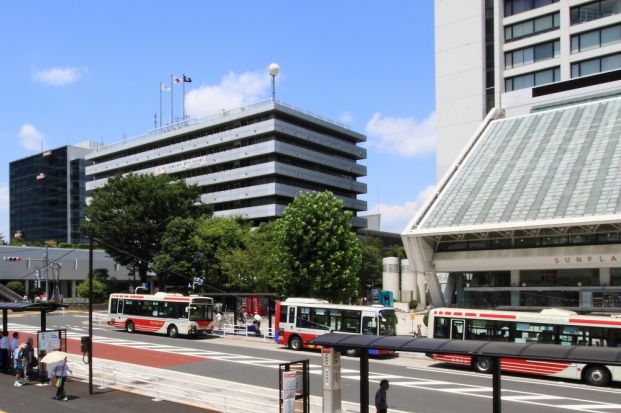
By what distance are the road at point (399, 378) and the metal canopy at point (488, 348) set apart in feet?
16.5

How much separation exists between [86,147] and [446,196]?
11943 centimetres

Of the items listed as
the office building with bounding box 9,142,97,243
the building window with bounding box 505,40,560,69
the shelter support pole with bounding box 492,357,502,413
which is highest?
the building window with bounding box 505,40,560,69

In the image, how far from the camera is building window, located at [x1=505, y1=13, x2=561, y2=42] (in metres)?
67.3

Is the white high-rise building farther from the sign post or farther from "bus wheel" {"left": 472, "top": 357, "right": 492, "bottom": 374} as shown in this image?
the sign post

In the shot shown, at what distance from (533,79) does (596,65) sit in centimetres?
686

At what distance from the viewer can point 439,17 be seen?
77625mm

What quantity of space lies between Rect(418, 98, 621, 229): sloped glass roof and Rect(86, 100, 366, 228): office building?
122ft

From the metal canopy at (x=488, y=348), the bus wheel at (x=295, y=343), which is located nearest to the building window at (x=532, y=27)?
the bus wheel at (x=295, y=343)

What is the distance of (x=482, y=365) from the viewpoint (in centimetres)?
2950

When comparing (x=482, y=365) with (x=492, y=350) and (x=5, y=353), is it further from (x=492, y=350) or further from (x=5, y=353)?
(x=5, y=353)

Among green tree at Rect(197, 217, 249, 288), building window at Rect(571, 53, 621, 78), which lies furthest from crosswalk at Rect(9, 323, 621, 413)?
building window at Rect(571, 53, 621, 78)

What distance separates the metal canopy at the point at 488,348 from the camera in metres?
12.0

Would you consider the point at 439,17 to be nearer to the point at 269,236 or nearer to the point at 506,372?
the point at 269,236

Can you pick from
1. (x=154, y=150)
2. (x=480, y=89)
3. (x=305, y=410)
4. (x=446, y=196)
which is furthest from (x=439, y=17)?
(x=305, y=410)
